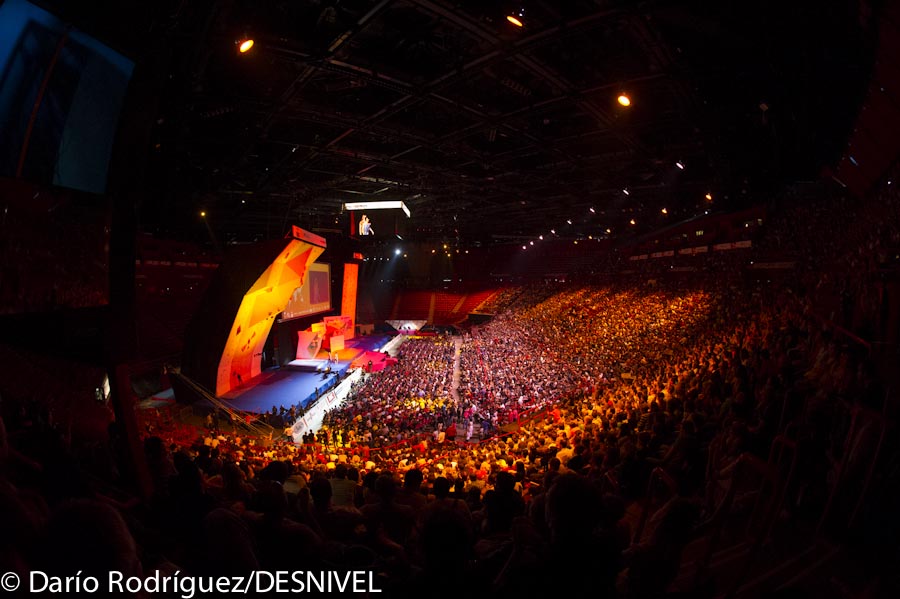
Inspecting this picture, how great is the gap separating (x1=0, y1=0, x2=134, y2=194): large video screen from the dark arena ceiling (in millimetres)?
197

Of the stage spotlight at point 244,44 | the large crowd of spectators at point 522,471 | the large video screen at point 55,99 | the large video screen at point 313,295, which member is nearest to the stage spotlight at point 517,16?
the stage spotlight at point 244,44

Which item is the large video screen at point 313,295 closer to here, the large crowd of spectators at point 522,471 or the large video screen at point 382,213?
the large video screen at point 382,213

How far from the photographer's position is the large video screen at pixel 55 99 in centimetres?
199

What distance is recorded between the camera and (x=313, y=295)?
20.9 meters

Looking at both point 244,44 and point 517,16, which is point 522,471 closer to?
point 517,16

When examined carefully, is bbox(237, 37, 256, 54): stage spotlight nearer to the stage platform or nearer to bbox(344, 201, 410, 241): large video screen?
bbox(344, 201, 410, 241): large video screen

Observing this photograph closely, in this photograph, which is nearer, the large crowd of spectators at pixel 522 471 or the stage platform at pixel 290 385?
the large crowd of spectators at pixel 522 471

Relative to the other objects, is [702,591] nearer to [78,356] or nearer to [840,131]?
[78,356]

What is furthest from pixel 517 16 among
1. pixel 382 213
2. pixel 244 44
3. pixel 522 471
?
pixel 382 213

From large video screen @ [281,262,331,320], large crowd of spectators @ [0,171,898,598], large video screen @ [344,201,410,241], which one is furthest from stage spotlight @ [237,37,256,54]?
large video screen @ [281,262,331,320]

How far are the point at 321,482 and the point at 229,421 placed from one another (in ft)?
37.1

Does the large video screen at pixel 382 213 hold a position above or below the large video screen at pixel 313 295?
above

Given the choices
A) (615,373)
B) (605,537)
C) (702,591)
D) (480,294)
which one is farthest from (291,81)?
(480,294)

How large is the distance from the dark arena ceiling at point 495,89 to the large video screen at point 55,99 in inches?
7.8
